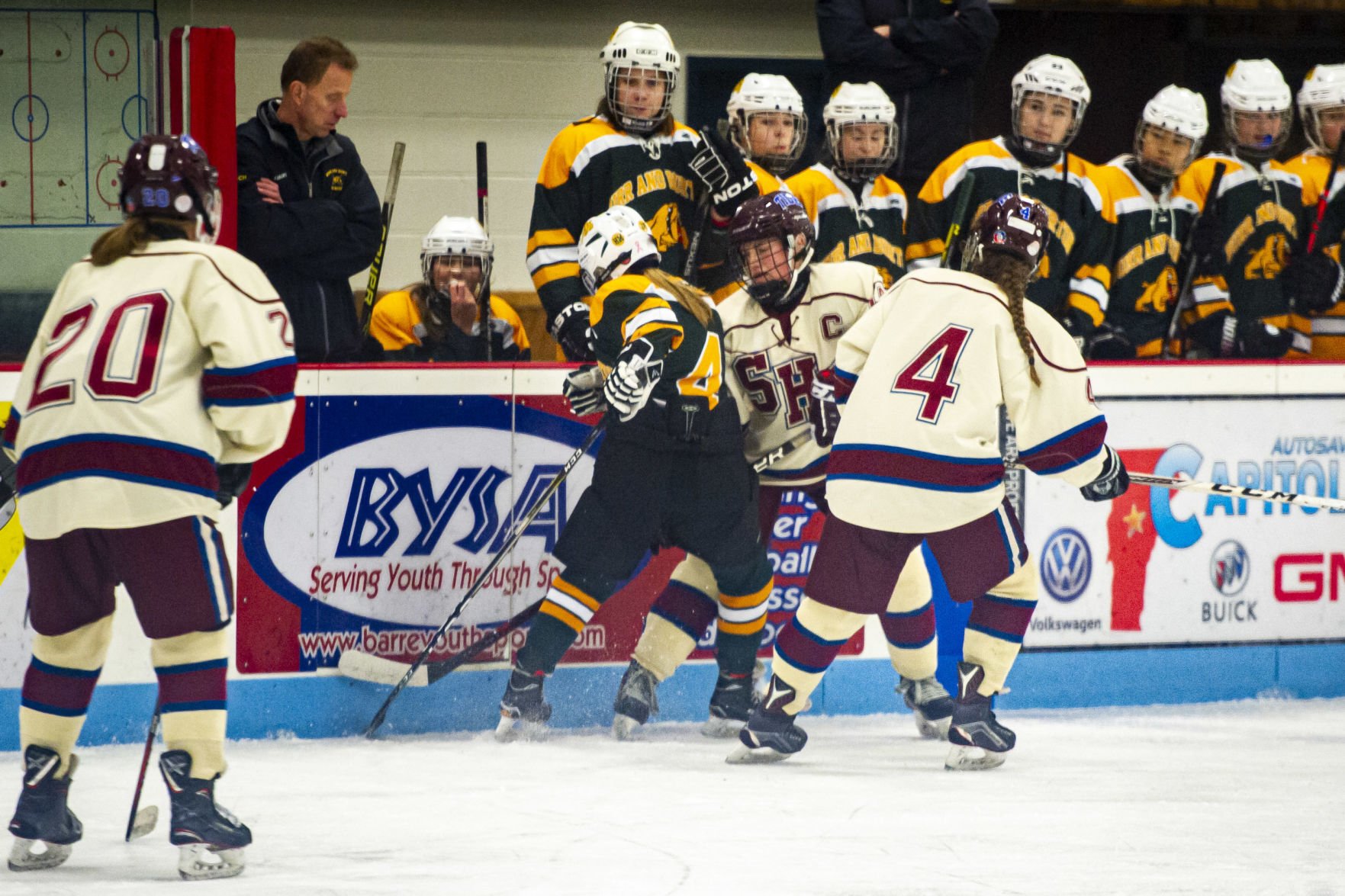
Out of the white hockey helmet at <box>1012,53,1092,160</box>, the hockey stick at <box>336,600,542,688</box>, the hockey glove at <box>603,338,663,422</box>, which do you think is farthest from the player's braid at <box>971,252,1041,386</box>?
the hockey stick at <box>336,600,542,688</box>

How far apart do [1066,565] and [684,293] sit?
1.47 m

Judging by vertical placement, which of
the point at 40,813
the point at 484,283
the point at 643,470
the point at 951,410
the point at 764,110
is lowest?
the point at 40,813

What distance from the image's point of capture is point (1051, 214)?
5188 mm

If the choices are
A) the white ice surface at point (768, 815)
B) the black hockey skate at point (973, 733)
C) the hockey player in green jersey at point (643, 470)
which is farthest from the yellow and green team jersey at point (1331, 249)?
the hockey player in green jersey at point (643, 470)

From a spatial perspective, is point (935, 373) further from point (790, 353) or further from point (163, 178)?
point (163, 178)

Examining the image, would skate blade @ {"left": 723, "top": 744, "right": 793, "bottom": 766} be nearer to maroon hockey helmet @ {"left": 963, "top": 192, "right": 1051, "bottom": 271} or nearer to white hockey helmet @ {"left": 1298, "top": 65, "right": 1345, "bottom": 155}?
maroon hockey helmet @ {"left": 963, "top": 192, "right": 1051, "bottom": 271}

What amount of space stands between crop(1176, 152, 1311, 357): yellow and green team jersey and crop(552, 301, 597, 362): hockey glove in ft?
6.51

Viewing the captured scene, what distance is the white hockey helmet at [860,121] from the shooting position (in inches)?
203

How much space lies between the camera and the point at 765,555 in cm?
470

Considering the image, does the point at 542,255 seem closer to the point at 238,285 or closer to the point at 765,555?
the point at 765,555

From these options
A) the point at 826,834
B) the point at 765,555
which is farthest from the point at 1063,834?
the point at 765,555

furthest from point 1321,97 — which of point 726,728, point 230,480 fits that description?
point 230,480

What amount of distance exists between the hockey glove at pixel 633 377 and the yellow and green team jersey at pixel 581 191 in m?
0.53

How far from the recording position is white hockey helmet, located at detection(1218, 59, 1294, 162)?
5.63 metres
